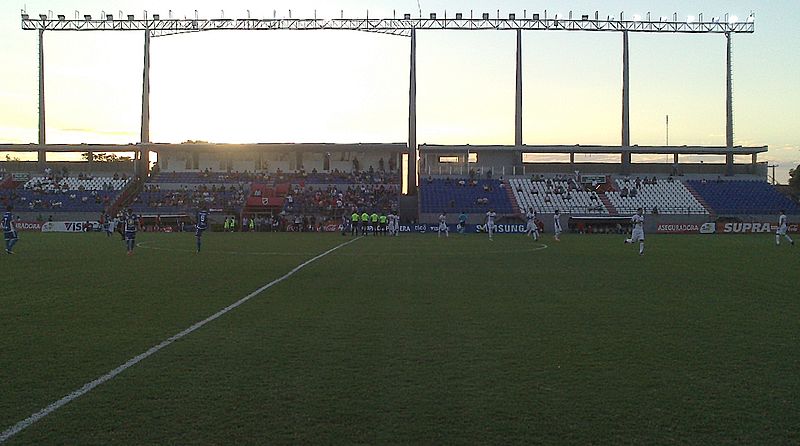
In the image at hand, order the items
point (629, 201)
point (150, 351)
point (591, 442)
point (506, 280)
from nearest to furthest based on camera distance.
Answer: point (591, 442) < point (150, 351) < point (506, 280) < point (629, 201)

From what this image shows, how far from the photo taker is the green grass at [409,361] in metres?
5.94

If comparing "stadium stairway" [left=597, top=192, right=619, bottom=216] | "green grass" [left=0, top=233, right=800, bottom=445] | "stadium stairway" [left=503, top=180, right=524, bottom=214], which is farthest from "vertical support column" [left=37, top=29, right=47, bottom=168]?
"green grass" [left=0, top=233, right=800, bottom=445]

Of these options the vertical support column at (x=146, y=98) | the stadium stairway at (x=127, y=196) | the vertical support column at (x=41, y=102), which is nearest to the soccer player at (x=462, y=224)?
the stadium stairway at (x=127, y=196)

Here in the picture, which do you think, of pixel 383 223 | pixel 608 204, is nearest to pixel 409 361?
pixel 383 223

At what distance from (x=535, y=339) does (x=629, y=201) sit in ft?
181

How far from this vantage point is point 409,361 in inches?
329

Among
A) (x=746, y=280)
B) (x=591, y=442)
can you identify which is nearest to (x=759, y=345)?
(x=591, y=442)

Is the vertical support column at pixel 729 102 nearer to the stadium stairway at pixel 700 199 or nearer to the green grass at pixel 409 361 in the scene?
the stadium stairway at pixel 700 199

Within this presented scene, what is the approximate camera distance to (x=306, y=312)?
39.8ft

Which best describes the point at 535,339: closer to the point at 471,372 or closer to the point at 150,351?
the point at 471,372

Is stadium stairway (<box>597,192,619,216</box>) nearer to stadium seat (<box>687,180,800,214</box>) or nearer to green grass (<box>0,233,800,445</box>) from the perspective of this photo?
stadium seat (<box>687,180,800,214</box>)

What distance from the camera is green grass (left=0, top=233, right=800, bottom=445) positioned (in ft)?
→ 19.5

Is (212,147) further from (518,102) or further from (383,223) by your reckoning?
(518,102)

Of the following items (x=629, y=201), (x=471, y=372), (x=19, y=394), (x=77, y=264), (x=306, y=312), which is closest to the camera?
(x=19, y=394)
